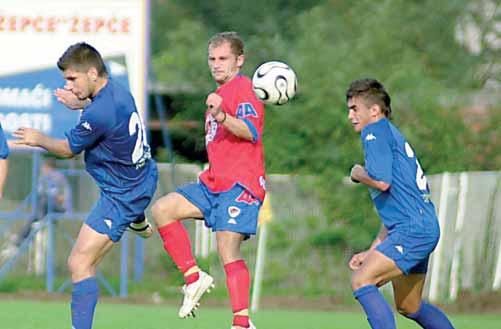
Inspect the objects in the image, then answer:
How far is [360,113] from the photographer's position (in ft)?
29.6

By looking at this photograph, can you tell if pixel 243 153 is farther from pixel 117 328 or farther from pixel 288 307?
pixel 288 307

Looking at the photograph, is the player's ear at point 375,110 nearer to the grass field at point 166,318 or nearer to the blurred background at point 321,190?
the grass field at point 166,318

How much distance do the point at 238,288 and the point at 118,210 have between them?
3.50ft

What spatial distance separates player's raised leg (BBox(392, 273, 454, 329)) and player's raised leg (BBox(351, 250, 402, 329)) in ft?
1.29

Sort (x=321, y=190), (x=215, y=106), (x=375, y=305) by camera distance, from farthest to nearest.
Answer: (x=321, y=190)
(x=215, y=106)
(x=375, y=305)

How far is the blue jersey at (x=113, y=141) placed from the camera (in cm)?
906

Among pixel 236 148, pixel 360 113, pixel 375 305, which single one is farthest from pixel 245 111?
pixel 375 305

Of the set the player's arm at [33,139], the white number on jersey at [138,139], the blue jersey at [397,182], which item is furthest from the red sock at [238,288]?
the player's arm at [33,139]

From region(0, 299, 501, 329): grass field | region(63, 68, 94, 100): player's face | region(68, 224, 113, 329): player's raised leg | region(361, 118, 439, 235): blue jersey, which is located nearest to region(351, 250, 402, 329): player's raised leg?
region(361, 118, 439, 235): blue jersey

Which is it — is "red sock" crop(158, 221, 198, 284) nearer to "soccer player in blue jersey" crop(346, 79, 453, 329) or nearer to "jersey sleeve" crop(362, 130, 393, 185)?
"soccer player in blue jersey" crop(346, 79, 453, 329)

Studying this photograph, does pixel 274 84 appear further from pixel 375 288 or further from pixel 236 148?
pixel 375 288

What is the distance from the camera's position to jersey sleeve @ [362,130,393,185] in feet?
28.7

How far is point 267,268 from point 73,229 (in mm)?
3399

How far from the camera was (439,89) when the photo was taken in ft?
67.9
